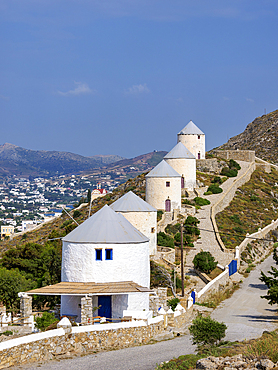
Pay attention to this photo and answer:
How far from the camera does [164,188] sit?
42.7 meters

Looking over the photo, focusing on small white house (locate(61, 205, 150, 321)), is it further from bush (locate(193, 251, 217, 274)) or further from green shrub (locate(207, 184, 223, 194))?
green shrub (locate(207, 184, 223, 194))

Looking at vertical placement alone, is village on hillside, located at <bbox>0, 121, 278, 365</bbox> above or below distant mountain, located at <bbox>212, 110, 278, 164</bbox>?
below

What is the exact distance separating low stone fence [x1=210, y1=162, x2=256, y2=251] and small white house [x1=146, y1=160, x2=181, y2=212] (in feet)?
12.1

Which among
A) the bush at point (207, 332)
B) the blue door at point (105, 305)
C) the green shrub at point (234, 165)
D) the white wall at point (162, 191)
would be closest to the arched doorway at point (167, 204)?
the white wall at point (162, 191)

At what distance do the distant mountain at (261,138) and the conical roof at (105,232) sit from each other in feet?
211

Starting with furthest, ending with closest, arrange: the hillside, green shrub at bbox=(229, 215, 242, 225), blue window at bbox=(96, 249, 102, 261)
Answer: the hillside
green shrub at bbox=(229, 215, 242, 225)
blue window at bbox=(96, 249, 102, 261)

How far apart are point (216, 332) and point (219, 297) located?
13173 mm

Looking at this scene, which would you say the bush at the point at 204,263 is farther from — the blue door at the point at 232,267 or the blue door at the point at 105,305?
the blue door at the point at 105,305

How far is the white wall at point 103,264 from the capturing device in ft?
63.9

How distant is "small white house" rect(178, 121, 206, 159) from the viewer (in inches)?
2290

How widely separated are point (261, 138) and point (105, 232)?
256 feet

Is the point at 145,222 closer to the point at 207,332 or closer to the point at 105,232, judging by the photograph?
the point at 105,232

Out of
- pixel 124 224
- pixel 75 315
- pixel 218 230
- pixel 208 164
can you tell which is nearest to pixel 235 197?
pixel 208 164

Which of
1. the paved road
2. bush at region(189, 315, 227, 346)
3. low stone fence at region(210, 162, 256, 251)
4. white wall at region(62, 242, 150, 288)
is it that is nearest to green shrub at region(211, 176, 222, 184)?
low stone fence at region(210, 162, 256, 251)
